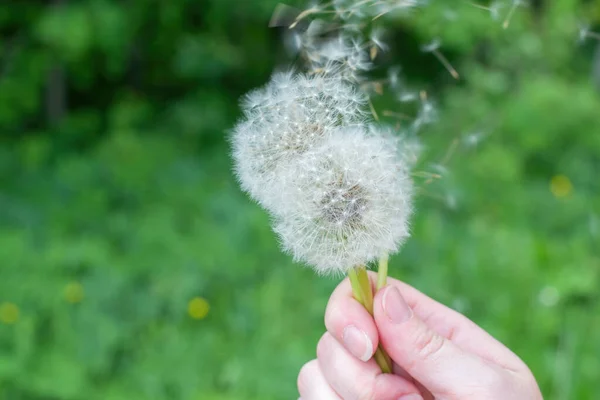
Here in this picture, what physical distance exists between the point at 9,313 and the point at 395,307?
256 cm

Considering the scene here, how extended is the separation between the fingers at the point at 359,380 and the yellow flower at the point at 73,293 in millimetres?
2350

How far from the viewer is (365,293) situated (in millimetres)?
1044

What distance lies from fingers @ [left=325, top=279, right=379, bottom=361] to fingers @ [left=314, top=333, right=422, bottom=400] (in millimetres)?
41

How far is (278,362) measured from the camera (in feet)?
8.95

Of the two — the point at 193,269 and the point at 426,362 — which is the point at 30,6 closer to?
the point at 193,269

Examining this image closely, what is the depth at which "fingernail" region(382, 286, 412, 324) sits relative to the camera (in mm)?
1071

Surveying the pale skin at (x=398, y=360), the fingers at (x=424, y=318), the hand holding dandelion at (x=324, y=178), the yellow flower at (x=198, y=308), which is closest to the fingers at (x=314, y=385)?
the pale skin at (x=398, y=360)

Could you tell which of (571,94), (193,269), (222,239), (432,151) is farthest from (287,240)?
(571,94)

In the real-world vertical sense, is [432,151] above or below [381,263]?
below

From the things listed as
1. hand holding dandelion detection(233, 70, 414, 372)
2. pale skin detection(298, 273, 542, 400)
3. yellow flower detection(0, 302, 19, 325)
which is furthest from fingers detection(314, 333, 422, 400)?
yellow flower detection(0, 302, 19, 325)

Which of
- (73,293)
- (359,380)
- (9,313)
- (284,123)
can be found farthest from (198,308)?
(284,123)

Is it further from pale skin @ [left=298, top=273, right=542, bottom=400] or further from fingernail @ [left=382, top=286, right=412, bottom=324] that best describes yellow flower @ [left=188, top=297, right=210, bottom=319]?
fingernail @ [left=382, top=286, right=412, bottom=324]

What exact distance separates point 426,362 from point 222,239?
2.79m

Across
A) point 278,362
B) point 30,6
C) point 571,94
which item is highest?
point 30,6
